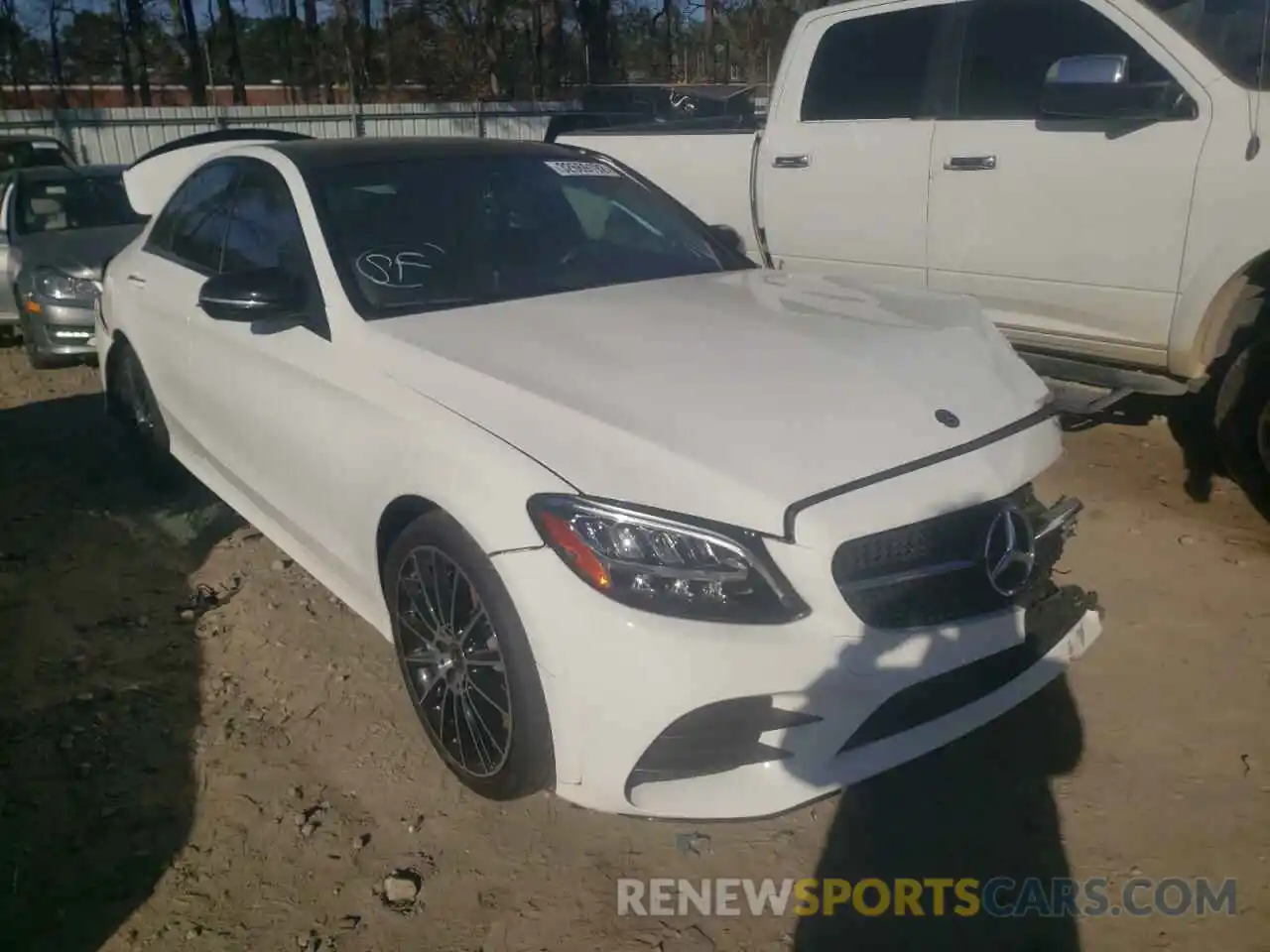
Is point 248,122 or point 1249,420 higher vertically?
point 248,122

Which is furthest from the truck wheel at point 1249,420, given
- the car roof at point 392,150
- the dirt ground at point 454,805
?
the car roof at point 392,150

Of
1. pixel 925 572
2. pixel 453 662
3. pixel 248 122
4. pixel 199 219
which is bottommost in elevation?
pixel 453 662

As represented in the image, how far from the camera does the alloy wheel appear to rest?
2.72m

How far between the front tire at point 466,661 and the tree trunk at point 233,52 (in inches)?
1144

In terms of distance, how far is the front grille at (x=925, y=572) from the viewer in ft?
8.03

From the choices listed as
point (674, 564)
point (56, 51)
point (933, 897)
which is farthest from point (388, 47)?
point (933, 897)

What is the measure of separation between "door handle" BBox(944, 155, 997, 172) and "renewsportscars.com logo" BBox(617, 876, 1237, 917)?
10.4 feet

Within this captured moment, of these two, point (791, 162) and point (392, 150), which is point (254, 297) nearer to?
point (392, 150)

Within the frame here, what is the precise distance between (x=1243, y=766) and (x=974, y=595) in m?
1.05

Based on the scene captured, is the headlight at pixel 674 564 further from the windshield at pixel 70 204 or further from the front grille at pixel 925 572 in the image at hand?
the windshield at pixel 70 204

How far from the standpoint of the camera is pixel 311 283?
135 inches

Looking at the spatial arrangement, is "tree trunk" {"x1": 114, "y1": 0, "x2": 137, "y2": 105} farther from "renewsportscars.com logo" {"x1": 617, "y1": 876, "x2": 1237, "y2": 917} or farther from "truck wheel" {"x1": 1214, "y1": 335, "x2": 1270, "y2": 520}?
"renewsportscars.com logo" {"x1": 617, "y1": 876, "x2": 1237, "y2": 917}

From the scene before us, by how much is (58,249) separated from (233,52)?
2316 cm

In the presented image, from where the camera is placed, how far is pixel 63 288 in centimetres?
780
